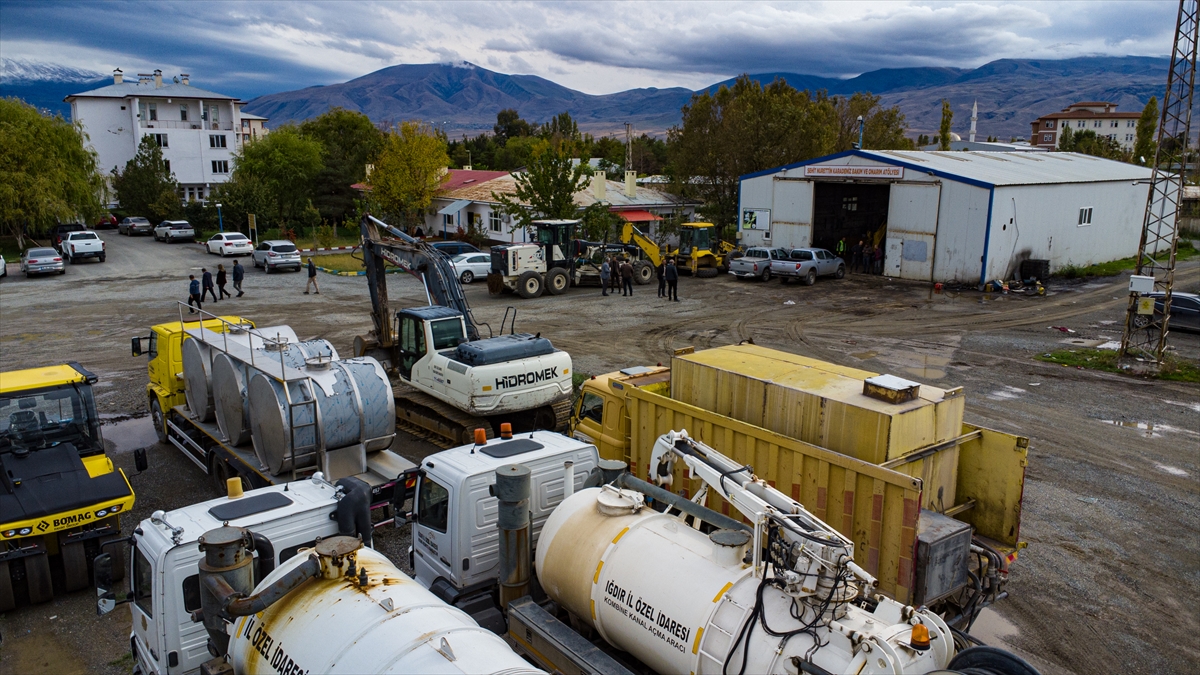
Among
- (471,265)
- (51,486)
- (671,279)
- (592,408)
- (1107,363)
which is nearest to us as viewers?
(51,486)

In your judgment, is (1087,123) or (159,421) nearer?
(159,421)

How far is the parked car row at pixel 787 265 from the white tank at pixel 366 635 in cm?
2871

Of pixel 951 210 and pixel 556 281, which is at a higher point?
pixel 951 210

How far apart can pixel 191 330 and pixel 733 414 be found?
9702 millimetres

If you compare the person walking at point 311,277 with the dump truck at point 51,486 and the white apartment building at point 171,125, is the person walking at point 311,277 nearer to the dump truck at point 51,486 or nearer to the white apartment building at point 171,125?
the dump truck at point 51,486

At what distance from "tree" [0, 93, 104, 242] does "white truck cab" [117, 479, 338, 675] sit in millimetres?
42634

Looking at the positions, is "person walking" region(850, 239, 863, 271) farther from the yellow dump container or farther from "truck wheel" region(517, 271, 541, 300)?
the yellow dump container

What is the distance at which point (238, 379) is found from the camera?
1156 centimetres

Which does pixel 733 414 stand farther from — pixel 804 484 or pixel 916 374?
pixel 916 374

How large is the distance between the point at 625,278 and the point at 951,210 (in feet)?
44.7

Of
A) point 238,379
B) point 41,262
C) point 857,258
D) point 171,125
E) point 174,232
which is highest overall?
point 171,125

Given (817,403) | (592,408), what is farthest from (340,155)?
(817,403)

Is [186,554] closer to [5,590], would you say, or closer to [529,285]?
[5,590]

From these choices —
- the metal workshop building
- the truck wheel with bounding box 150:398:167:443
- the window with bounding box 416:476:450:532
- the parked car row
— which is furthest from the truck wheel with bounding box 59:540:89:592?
the metal workshop building
